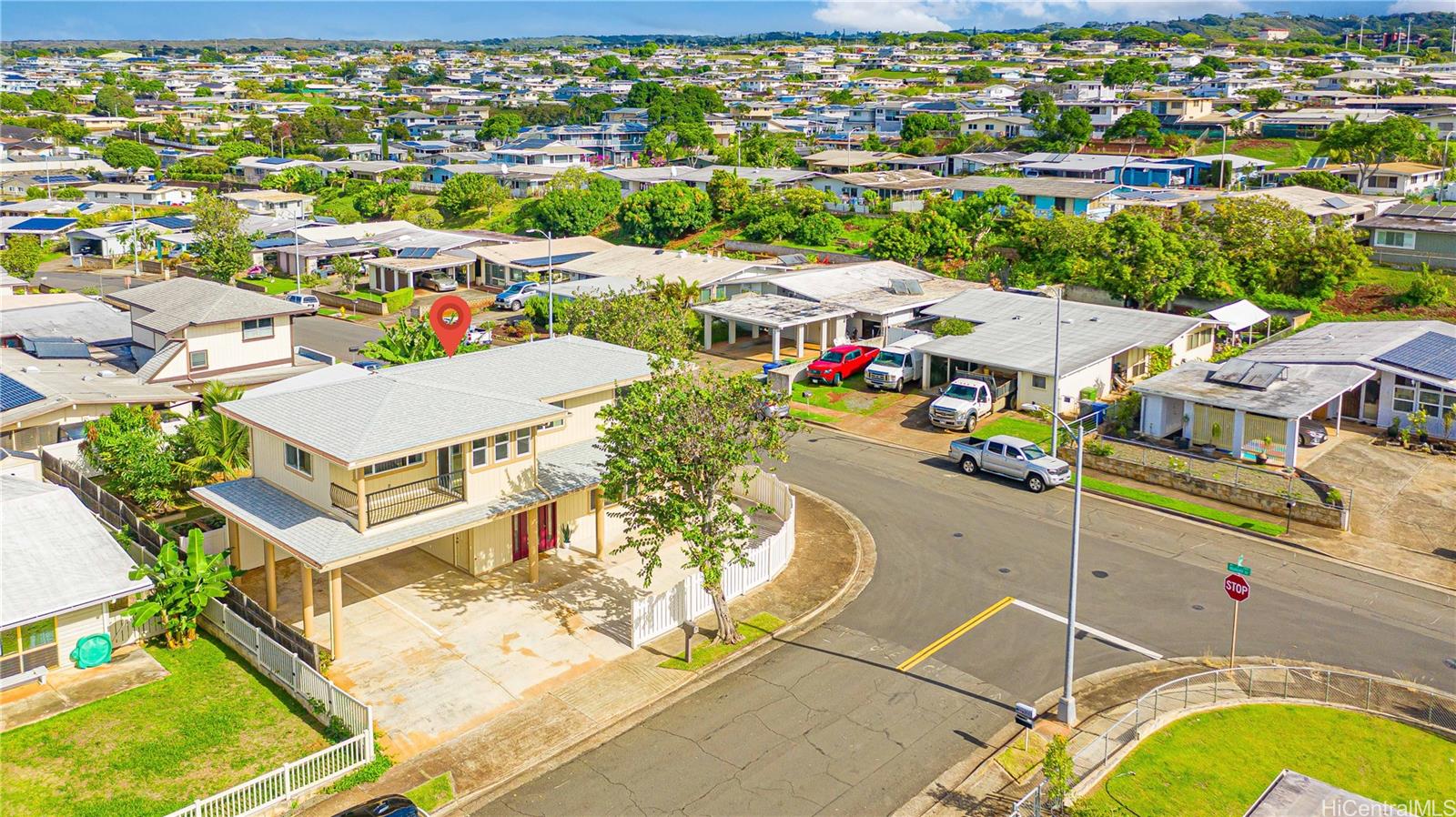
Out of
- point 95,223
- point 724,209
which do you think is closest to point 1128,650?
point 724,209

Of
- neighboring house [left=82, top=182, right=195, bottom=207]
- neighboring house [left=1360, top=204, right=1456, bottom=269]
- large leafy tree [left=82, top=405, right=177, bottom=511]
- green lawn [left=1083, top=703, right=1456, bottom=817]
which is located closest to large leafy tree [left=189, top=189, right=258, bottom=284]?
neighboring house [left=82, top=182, right=195, bottom=207]

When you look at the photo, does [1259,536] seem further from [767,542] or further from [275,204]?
[275,204]

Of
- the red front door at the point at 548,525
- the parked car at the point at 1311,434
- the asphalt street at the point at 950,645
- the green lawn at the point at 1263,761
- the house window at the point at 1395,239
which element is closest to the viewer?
the green lawn at the point at 1263,761

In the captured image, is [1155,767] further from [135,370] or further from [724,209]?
[724,209]

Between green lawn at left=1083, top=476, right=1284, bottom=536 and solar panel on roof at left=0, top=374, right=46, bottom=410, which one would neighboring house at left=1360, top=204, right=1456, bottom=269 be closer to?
green lawn at left=1083, top=476, right=1284, bottom=536

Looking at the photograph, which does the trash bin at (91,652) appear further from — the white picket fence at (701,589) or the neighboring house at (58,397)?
the neighboring house at (58,397)

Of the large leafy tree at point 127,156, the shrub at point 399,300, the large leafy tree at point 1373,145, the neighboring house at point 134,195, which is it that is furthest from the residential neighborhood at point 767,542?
the large leafy tree at point 127,156

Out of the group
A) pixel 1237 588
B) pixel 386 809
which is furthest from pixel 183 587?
pixel 1237 588
